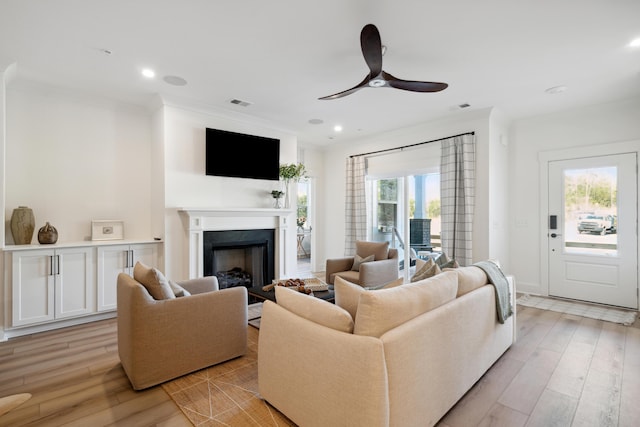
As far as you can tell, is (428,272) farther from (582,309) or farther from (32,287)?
(32,287)

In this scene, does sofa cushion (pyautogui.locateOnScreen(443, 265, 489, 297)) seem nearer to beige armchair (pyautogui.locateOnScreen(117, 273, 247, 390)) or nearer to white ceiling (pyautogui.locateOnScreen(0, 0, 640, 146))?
beige armchair (pyautogui.locateOnScreen(117, 273, 247, 390))

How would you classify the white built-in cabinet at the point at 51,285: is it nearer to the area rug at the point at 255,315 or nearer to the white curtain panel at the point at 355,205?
the area rug at the point at 255,315

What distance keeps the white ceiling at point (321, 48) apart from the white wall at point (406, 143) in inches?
17.4

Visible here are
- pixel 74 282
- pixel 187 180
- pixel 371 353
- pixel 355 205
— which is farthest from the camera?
pixel 355 205

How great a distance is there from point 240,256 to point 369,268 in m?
2.08

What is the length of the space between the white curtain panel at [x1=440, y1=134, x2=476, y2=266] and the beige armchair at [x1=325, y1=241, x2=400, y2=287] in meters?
0.93

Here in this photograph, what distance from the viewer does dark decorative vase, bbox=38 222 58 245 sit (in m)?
3.49

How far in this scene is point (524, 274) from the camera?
4922mm

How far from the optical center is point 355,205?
618cm

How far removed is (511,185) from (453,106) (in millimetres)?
1788

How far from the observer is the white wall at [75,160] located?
356 cm

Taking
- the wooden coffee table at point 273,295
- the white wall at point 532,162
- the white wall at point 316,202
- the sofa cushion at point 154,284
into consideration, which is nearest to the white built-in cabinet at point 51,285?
the sofa cushion at point 154,284

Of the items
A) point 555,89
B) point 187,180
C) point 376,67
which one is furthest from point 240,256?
point 555,89

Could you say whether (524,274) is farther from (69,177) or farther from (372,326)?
(69,177)
